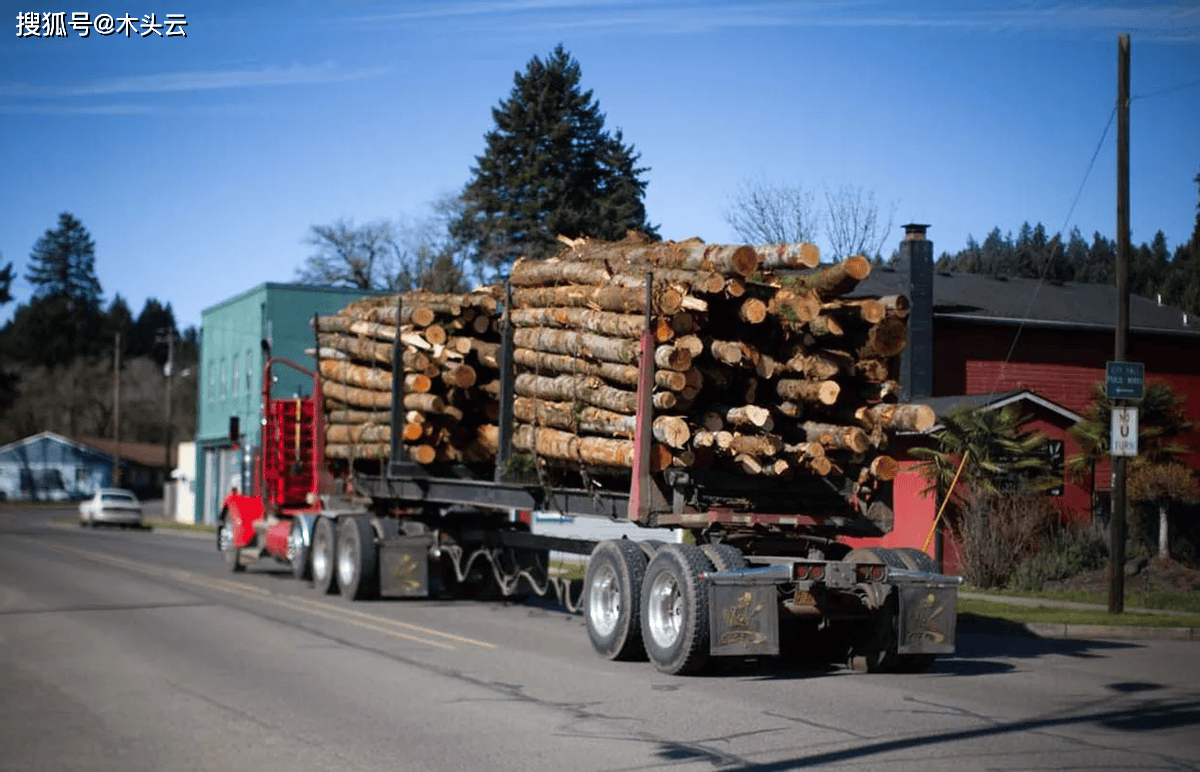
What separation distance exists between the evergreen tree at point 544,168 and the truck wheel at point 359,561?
91.2 ft

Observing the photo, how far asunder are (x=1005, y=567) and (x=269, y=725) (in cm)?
1584

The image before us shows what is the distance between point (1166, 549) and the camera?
83.0 ft

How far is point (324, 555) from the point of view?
2125 centimetres

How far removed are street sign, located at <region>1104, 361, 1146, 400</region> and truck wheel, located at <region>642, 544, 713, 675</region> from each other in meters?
8.29

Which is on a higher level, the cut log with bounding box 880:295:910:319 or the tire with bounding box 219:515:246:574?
the cut log with bounding box 880:295:910:319

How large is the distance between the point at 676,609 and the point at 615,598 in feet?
4.03

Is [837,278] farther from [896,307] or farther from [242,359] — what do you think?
[242,359]

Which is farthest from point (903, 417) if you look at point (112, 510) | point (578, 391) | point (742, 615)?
point (112, 510)

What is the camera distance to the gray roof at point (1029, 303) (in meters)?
34.2

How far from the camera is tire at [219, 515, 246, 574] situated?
25.8m

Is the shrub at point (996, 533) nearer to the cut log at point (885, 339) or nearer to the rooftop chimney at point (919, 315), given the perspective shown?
the rooftop chimney at point (919, 315)

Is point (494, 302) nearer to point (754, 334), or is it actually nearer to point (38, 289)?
point (754, 334)

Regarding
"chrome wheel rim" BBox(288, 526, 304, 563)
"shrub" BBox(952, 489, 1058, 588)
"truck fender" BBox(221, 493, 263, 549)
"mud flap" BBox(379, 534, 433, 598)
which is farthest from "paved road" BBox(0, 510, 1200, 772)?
"truck fender" BBox(221, 493, 263, 549)

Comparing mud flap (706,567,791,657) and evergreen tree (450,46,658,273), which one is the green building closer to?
evergreen tree (450,46,658,273)
